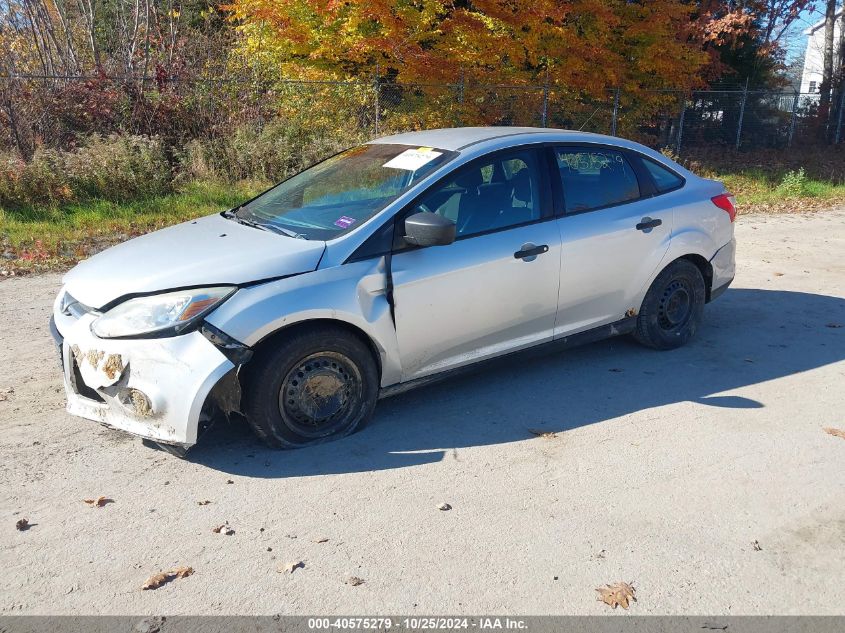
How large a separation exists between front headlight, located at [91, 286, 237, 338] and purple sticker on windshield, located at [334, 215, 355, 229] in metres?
0.83

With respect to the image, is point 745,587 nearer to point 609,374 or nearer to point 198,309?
point 609,374

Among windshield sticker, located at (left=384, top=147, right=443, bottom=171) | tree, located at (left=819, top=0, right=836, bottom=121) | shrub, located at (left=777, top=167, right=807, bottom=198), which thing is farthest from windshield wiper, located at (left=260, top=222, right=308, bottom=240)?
tree, located at (left=819, top=0, right=836, bottom=121)

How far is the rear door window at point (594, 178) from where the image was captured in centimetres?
541

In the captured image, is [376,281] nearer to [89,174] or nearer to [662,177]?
[662,177]

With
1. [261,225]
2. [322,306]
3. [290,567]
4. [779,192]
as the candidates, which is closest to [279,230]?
[261,225]

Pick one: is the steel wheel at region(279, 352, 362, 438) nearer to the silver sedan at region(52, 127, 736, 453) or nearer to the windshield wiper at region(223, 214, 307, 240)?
the silver sedan at region(52, 127, 736, 453)

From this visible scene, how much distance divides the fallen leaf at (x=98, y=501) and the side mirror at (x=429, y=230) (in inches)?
83.9

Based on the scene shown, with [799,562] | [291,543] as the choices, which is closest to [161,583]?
[291,543]

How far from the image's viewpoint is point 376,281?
14.7 feet

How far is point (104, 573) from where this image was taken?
3322 mm

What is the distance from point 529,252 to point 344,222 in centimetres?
123

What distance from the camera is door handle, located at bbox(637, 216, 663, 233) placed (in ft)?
18.6

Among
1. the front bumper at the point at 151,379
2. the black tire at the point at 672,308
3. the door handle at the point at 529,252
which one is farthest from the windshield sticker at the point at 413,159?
the black tire at the point at 672,308

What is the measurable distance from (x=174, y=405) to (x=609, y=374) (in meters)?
3.17
